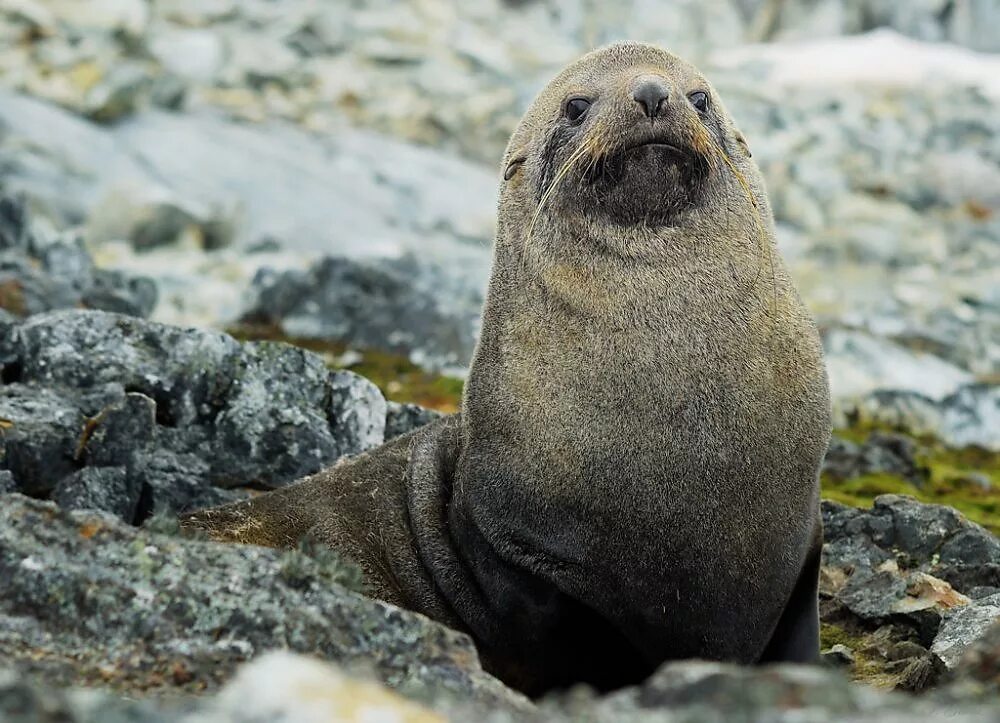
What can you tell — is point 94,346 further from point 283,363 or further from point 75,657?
point 75,657

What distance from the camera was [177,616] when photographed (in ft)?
Answer: 15.3

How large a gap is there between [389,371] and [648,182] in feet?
34.7

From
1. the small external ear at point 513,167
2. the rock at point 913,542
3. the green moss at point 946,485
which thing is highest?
the small external ear at point 513,167

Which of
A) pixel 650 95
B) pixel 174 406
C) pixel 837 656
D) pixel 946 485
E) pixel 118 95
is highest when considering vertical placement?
pixel 650 95

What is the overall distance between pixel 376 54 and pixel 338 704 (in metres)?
35.4

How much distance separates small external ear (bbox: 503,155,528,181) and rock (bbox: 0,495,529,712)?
3261mm

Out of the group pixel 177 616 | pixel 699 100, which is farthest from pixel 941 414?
pixel 177 616

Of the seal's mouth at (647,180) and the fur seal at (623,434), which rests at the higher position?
the seal's mouth at (647,180)

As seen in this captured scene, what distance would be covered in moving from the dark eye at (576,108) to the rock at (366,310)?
1028 cm

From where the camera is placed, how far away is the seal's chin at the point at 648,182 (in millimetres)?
6867

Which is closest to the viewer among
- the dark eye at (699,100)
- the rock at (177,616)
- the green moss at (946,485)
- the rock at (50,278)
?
the rock at (177,616)

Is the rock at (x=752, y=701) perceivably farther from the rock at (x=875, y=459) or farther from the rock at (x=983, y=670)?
the rock at (x=875, y=459)

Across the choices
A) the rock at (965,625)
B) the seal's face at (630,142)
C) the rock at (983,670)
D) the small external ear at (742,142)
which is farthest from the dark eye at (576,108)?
the rock at (983,670)

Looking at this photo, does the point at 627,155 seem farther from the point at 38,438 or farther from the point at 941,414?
the point at 941,414
